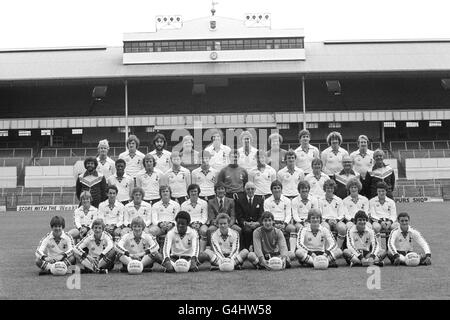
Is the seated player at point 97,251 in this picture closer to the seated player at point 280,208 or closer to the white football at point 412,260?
the seated player at point 280,208

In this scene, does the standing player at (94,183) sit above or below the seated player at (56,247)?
above

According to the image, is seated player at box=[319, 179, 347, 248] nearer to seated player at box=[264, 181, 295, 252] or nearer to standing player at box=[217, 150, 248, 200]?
seated player at box=[264, 181, 295, 252]

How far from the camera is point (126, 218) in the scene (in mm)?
10367

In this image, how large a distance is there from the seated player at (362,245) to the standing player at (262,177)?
1.89 meters

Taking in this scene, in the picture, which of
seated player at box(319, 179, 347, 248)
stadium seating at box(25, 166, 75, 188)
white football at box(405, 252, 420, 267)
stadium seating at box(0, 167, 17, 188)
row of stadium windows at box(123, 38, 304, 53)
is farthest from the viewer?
row of stadium windows at box(123, 38, 304, 53)

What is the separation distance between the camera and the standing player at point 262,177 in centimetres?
1108

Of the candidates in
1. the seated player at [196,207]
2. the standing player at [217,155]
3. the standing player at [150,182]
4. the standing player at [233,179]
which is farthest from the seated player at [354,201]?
the standing player at [150,182]

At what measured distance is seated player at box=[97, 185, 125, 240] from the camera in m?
10.3

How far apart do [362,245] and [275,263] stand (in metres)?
1.47

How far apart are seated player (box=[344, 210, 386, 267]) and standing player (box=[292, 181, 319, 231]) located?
86cm

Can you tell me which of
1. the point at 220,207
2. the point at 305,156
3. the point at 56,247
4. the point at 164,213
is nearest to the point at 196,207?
the point at 220,207

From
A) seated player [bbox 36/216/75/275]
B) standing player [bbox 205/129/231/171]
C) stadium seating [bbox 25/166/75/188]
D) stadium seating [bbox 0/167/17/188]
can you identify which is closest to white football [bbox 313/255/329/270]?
standing player [bbox 205/129/231/171]

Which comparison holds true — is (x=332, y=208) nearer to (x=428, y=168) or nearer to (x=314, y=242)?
(x=314, y=242)
